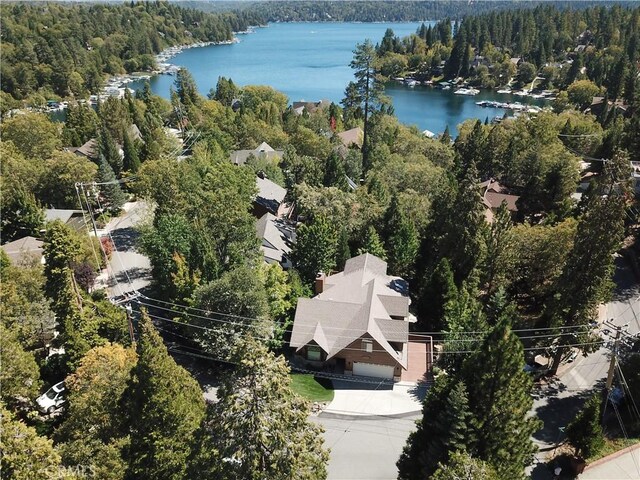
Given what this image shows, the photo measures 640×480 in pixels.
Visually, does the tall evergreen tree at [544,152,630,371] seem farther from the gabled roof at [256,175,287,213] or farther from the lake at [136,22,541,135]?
the lake at [136,22,541,135]

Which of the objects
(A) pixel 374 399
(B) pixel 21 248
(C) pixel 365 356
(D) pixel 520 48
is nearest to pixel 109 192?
(B) pixel 21 248

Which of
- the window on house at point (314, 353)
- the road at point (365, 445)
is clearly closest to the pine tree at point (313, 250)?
the window on house at point (314, 353)

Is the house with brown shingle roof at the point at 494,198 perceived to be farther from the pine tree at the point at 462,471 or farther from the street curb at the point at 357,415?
the pine tree at the point at 462,471

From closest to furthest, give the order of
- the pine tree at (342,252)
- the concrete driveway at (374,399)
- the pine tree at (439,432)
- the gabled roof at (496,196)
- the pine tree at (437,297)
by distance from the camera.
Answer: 1. the pine tree at (439,432)
2. the concrete driveway at (374,399)
3. the pine tree at (437,297)
4. the pine tree at (342,252)
5. the gabled roof at (496,196)

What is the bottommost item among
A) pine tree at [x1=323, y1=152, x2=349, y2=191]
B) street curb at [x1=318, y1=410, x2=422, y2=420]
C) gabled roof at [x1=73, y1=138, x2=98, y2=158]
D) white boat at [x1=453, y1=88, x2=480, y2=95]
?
white boat at [x1=453, y1=88, x2=480, y2=95]

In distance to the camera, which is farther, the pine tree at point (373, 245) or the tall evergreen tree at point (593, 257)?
the pine tree at point (373, 245)

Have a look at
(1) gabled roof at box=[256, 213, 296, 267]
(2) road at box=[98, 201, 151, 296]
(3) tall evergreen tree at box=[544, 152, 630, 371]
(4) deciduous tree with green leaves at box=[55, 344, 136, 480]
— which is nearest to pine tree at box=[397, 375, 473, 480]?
(4) deciduous tree with green leaves at box=[55, 344, 136, 480]
